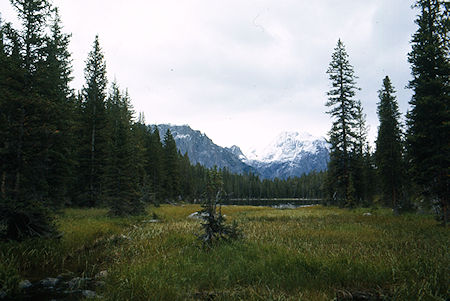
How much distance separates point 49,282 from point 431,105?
15832 millimetres

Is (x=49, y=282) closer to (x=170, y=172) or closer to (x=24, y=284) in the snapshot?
(x=24, y=284)

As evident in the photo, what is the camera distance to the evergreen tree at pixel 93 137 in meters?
25.2

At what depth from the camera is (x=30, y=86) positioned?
394 inches

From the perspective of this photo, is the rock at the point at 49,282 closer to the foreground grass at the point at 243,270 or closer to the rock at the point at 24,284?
the rock at the point at 24,284

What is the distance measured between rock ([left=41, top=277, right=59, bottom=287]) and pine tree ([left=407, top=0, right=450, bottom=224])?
48.2ft

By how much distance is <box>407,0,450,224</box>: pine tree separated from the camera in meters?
11.0

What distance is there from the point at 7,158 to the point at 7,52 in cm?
763

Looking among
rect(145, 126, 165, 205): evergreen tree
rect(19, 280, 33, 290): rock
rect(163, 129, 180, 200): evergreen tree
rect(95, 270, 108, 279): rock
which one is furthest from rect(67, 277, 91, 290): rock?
rect(163, 129, 180, 200): evergreen tree

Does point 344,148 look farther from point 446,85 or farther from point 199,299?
point 199,299

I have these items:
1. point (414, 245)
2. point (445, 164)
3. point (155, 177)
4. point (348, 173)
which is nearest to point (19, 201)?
point (414, 245)

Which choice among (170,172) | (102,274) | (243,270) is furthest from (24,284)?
(170,172)

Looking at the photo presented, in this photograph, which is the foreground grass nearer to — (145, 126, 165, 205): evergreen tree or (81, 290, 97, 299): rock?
(81, 290, 97, 299): rock

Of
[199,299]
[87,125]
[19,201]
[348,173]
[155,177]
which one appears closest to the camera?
[199,299]

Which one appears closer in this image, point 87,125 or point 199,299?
point 199,299
